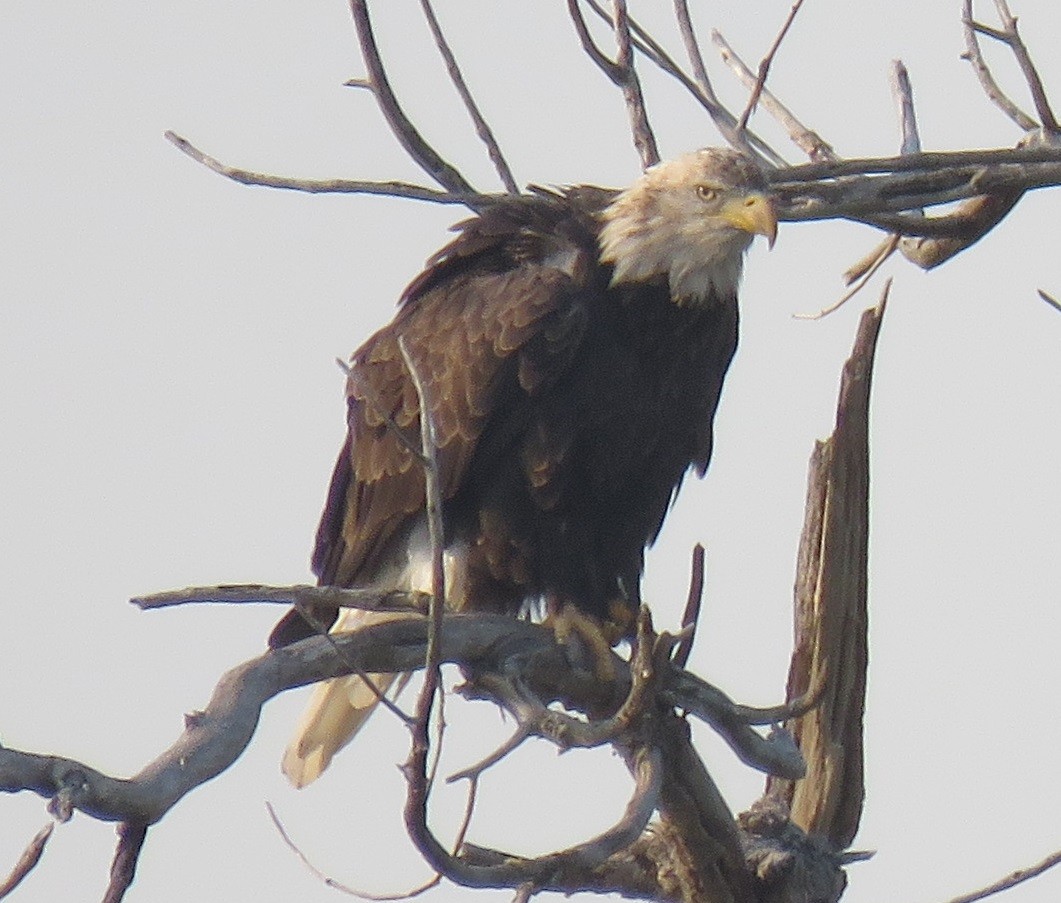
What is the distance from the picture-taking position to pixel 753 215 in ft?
19.6

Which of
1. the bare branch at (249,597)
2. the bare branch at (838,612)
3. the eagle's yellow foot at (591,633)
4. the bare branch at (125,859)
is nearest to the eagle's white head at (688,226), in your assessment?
the bare branch at (838,612)

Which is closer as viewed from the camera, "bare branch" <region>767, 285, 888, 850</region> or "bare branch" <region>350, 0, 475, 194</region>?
"bare branch" <region>350, 0, 475, 194</region>

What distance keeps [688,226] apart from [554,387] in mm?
687

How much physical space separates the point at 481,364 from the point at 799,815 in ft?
5.01

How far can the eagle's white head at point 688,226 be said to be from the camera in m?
6.09

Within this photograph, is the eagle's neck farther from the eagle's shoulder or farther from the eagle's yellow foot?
the eagle's yellow foot

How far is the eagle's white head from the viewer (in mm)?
6094

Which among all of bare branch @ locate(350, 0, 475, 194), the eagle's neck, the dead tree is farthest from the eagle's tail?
bare branch @ locate(350, 0, 475, 194)

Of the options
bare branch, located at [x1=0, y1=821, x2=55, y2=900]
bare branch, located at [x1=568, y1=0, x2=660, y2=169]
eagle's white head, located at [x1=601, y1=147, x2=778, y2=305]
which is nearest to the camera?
bare branch, located at [x1=0, y1=821, x2=55, y2=900]

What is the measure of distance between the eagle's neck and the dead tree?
0.31 meters

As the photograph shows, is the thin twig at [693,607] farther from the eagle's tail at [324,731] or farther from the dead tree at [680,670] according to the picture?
the eagle's tail at [324,731]

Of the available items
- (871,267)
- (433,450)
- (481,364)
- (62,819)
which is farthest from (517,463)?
(62,819)

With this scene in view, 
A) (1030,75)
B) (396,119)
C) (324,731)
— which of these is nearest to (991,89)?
(1030,75)

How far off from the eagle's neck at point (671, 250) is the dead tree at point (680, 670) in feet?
1.01
